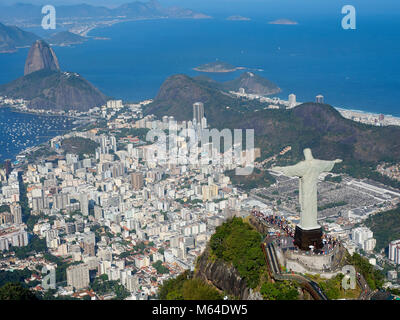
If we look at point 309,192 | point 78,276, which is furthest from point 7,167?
point 309,192

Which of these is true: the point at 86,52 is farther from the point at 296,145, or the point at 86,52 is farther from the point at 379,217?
the point at 379,217

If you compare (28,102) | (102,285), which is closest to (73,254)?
(102,285)

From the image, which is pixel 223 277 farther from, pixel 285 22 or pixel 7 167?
pixel 285 22

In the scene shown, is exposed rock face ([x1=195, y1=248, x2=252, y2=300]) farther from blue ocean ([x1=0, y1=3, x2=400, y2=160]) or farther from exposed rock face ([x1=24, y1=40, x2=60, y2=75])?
exposed rock face ([x1=24, y1=40, x2=60, y2=75])

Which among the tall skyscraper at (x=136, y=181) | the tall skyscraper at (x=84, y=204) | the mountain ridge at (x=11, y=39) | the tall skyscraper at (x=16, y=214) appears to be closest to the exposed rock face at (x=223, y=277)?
the tall skyscraper at (x=84, y=204)

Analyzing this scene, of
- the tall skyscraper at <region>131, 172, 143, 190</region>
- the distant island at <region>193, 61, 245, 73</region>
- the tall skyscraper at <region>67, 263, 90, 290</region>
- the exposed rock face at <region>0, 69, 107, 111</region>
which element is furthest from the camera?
the distant island at <region>193, 61, 245, 73</region>

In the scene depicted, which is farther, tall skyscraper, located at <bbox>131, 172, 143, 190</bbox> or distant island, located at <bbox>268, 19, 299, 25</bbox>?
distant island, located at <bbox>268, 19, 299, 25</bbox>

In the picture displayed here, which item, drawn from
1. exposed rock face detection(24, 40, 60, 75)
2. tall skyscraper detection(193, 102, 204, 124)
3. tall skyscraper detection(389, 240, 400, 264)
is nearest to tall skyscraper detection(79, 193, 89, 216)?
tall skyscraper detection(389, 240, 400, 264)
